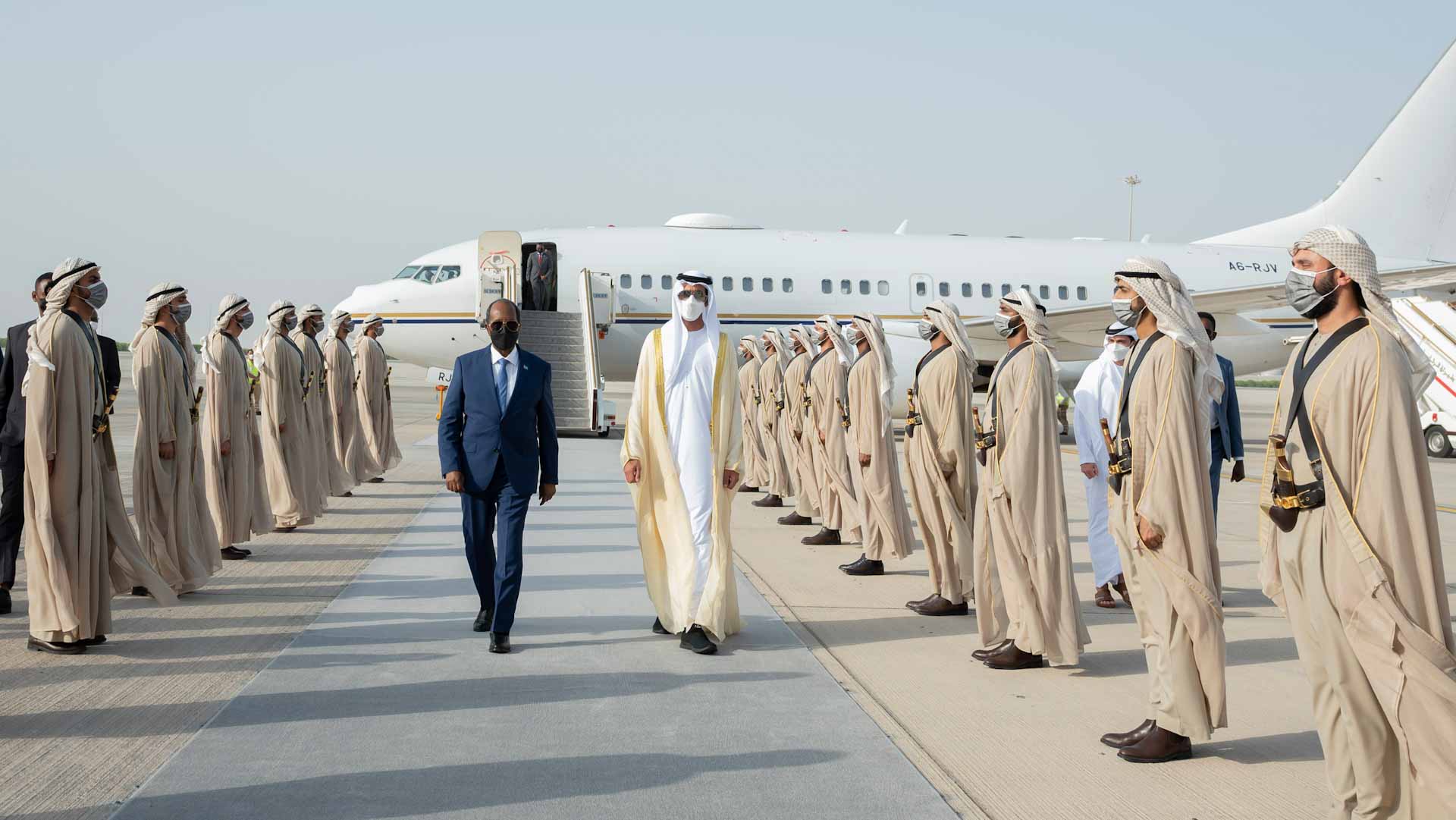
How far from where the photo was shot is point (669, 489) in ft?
20.4

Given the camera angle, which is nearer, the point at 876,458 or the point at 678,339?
the point at 678,339

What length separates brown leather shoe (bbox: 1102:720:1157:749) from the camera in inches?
174

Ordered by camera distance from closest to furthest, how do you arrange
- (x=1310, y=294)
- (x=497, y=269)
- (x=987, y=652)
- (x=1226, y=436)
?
(x=1310, y=294) < (x=987, y=652) < (x=1226, y=436) < (x=497, y=269)

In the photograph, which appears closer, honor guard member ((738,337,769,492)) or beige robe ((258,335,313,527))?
beige robe ((258,335,313,527))

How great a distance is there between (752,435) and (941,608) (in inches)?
272

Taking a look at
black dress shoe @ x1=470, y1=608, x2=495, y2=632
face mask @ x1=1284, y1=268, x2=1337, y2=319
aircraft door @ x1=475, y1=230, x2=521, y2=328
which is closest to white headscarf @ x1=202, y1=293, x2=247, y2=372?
black dress shoe @ x1=470, y1=608, x2=495, y2=632

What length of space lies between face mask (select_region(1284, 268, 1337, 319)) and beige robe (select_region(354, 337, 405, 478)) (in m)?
11.5

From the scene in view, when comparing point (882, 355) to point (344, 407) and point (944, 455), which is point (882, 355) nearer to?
point (944, 455)

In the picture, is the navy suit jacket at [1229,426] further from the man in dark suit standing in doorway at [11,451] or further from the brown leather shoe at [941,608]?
the man in dark suit standing in doorway at [11,451]

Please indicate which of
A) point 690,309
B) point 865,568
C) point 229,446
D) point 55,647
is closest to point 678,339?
point 690,309

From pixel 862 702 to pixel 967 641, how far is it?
4.82 feet

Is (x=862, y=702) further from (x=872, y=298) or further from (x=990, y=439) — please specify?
(x=872, y=298)

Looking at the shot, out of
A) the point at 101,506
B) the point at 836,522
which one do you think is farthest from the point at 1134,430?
the point at 836,522

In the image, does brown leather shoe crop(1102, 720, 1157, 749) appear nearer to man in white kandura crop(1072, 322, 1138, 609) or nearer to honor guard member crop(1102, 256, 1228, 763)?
honor guard member crop(1102, 256, 1228, 763)
